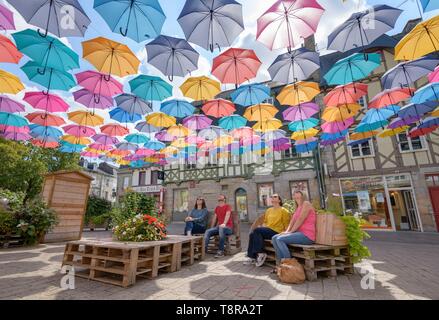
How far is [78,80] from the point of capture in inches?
216

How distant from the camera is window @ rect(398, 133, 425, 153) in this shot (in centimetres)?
1080

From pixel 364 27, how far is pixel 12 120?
10.2m

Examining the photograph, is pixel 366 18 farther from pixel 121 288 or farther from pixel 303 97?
pixel 121 288

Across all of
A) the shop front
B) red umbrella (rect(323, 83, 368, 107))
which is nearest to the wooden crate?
red umbrella (rect(323, 83, 368, 107))

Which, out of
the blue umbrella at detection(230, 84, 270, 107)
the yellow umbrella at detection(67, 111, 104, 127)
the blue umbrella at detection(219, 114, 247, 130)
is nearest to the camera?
the blue umbrella at detection(230, 84, 270, 107)

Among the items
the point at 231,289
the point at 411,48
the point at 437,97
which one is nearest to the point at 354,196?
the point at 437,97

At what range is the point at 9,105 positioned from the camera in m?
6.15

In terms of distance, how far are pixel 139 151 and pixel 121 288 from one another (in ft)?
27.7

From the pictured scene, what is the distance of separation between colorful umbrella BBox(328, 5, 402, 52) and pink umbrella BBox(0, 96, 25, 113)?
8753mm

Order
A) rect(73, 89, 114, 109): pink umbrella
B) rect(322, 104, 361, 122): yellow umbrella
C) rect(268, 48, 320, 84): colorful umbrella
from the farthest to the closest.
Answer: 1. rect(322, 104, 361, 122): yellow umbrella
2. rect(73, 89, 114, 109): pink umbrella
3. rect(268, 48, 320, 84): colorful umbrella

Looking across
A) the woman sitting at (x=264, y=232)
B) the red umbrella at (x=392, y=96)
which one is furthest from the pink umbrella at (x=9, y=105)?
the red umbrella at (x=392, y=96)

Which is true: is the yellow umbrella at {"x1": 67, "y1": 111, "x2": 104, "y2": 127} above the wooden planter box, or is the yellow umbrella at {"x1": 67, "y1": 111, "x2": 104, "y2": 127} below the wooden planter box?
above

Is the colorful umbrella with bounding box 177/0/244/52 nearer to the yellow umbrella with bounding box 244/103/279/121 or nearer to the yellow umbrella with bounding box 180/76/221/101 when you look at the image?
the yellow umbrella with bounding box 180/76/221/101

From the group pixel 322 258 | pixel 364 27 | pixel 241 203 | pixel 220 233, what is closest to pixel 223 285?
pixel 322 258
